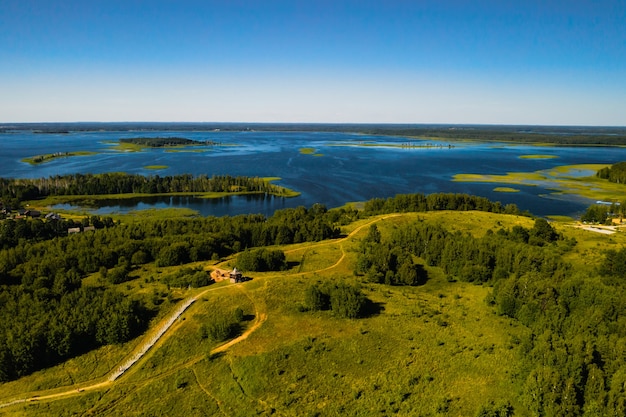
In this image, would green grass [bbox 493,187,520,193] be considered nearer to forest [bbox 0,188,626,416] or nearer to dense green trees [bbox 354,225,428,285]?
forest [bbox 0,188,626,416]

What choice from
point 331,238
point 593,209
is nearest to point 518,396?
point 331,238

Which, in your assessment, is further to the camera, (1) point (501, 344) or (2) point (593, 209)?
(2) point (593, 209)

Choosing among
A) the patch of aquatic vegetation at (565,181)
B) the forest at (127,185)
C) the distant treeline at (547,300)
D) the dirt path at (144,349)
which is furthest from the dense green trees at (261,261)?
the patch of aquatic vegetation at (565,181)

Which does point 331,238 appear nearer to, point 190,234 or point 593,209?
point 190,234

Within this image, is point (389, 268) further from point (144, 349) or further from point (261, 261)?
point (144, 349)

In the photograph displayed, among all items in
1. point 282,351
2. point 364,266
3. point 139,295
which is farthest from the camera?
point 364,266

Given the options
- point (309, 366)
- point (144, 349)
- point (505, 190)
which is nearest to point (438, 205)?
point (505, 190)

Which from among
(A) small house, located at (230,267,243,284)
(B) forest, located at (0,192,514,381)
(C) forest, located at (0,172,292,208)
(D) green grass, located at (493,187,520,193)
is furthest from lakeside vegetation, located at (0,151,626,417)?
(D) green grass, located at (493,187,520,193)
